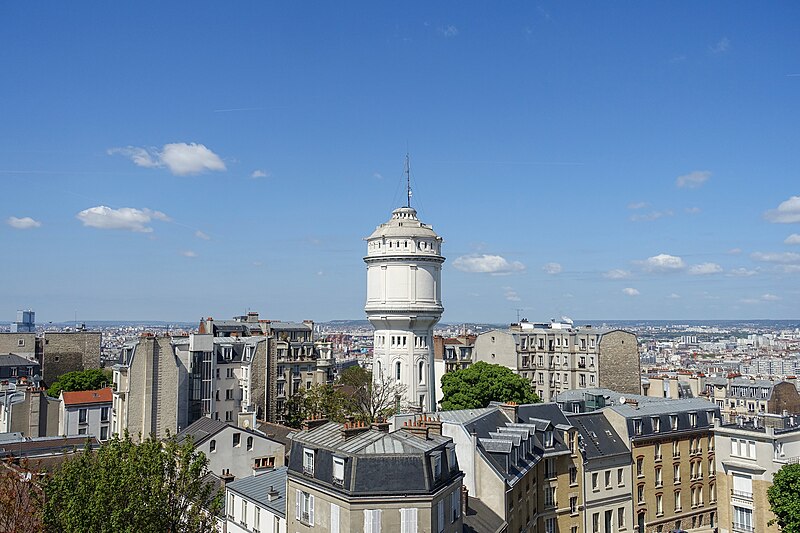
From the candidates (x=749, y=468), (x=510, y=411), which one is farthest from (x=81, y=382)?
(x=749, y=468)

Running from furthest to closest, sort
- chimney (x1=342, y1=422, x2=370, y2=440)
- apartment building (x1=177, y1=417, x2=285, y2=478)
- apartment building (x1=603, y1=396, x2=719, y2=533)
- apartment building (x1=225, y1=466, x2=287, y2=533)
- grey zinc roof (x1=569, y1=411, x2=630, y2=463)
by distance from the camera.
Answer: apartment building (x1=603, y1=396, x2=719, y2=533)
grey zinc roof (x1=569, y1=411, x2=630, y2=463)
apartment building (x1=177, y1=417, x2=285, y2=478)
apartment building (x1=225, y1=466, x2=287, y2=533)
chimney (x1=342, y1=422, x2=370, y2=440)

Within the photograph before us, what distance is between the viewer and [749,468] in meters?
37.3

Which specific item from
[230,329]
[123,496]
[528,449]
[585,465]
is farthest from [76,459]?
[230,329]

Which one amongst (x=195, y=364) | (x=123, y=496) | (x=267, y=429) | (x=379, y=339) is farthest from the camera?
(x=379, y=339)

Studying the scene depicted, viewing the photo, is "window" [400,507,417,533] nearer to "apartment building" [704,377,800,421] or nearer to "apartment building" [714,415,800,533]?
"apartment building" [714,415,800,533]

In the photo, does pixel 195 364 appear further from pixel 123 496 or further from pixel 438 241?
pixel 123 496

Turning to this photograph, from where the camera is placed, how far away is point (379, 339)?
6650 cm

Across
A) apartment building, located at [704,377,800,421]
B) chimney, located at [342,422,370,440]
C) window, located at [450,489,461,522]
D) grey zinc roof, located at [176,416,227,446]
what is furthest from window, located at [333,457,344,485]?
apartment building, located at [704,377,800,421]

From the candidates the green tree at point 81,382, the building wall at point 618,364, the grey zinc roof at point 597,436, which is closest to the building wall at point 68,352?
the green tree at point 81,382

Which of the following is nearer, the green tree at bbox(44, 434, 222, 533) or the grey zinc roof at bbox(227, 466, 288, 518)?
the green tree at bbox(44, 434, 222, 533)

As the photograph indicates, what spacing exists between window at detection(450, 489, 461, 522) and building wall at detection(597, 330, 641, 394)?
56.8 metres

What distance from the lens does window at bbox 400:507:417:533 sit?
2170cm

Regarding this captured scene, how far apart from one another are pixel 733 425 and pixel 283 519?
2738cm

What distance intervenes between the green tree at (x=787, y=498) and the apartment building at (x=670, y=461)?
399 inches
